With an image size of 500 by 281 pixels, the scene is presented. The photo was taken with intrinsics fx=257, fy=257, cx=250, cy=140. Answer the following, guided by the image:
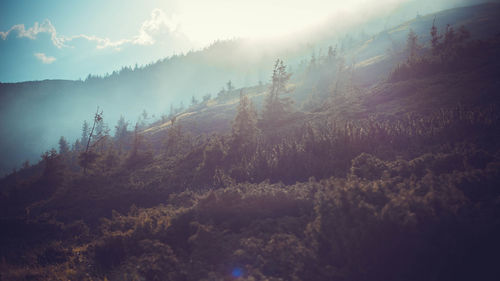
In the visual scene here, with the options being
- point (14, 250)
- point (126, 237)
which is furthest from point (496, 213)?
point (14, 250)

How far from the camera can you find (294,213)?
54.4 feet

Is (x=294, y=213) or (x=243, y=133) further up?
(x=243, y=133)

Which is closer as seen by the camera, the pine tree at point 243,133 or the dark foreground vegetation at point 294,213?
the dark foreground vegetation at point 294,213

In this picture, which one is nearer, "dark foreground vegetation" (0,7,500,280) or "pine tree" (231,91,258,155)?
"dark foreground vegetation" (0,7,500,280)

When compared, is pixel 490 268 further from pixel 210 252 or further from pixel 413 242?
pixel 210 252

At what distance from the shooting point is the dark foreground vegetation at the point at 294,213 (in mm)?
10750

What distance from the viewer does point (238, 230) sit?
15758 millimetres

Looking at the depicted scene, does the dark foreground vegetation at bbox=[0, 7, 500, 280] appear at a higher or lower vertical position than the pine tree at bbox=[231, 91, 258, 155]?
lower

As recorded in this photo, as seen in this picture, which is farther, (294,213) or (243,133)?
(243,133)

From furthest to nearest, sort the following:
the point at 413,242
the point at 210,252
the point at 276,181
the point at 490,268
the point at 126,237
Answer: the point at 276,181
the point at 126,237
the point at 210,252
the point at 413,242
the point at 490,268

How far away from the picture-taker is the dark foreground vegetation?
423 inches

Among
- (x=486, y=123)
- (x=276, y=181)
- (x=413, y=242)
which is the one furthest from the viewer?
(x=276, y=181)

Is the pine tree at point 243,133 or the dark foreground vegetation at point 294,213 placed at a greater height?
the pine tree at point 243,133

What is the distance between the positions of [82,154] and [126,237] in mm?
29073
